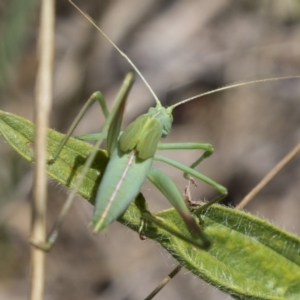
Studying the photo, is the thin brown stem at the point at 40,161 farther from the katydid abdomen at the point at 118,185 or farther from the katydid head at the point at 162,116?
the katydid head at the point at 162,116

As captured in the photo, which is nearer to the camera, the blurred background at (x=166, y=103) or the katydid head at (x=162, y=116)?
the katydid head at (x=162, y=116)

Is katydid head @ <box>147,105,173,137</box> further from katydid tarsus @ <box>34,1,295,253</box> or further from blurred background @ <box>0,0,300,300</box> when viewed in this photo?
blurred background @ <box>0,0,300,300</box>

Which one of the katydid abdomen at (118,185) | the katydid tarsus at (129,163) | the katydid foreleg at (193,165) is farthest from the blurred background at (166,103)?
the katydid abdomen at (118,185)

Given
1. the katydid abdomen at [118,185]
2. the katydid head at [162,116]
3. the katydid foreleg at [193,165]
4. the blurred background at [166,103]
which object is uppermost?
the katydid head at [162,116]

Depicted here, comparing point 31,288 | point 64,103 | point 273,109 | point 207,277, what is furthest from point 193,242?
point 273,109

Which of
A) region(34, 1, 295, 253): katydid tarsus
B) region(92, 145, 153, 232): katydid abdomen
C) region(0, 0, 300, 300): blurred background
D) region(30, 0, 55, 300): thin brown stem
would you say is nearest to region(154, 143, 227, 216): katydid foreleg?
region(34, 1, 295, 253): katydid tarsus
